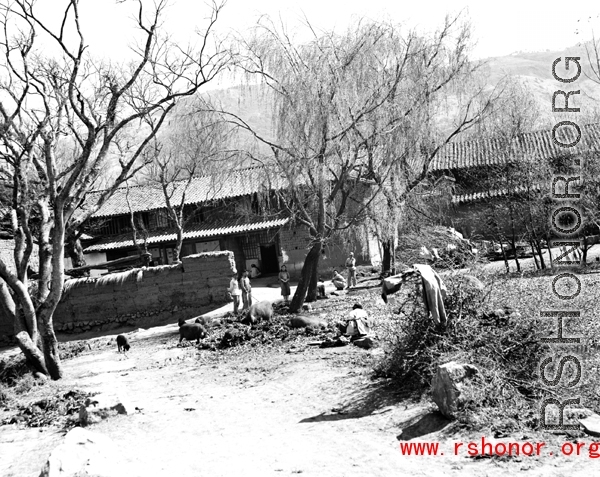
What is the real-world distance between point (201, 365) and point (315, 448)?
20.6 ft

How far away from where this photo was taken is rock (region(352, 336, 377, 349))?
11.7 meters

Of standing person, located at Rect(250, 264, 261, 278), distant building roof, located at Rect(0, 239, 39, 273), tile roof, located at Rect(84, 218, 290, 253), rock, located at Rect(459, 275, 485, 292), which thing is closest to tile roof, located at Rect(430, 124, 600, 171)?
tile roof, located at Rect(84, 218, 290, 253)

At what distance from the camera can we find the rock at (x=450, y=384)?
7023mm

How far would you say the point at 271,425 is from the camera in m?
8.16

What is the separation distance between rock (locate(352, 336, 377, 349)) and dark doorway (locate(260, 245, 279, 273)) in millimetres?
20089

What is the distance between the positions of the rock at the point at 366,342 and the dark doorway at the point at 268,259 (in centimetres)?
2009

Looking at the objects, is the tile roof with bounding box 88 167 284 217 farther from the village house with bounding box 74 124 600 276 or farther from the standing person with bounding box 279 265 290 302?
the standing person with bounding box 279 265 290 302

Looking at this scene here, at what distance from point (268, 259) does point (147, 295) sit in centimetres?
1171

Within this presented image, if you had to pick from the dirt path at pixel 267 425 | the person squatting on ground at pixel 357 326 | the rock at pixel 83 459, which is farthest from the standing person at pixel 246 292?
the rock at pixel 83 459

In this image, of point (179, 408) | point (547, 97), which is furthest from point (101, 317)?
point (547, 97)

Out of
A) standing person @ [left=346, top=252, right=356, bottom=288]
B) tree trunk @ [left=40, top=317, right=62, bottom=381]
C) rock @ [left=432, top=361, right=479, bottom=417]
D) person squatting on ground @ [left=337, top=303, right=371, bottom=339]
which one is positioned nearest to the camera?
rock @ [left=432, top=361, right=479, bottom=417]

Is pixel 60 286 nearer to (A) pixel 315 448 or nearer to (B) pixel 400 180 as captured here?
(A) pixel 315 448

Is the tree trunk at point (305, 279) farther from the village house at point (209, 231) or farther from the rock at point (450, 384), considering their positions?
the rock at point (450, 384)

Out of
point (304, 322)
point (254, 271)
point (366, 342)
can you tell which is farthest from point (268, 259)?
point (366, 342)
